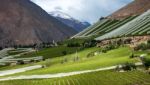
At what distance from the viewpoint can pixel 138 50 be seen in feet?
478

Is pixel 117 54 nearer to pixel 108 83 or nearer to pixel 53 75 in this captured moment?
pixel 53 75

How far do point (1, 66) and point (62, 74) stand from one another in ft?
256

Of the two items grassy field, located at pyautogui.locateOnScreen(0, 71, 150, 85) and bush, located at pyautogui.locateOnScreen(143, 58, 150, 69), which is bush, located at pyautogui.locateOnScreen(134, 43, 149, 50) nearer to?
bush, located at pyautogui.locateOnScreen(143, 58, 150, 69)

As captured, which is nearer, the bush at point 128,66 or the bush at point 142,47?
the bush at point 128,66

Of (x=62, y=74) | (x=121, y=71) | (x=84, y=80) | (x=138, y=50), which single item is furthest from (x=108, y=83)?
(x=138, y=50)

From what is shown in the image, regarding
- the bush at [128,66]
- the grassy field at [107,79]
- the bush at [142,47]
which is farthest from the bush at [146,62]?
the bush at [142,47]

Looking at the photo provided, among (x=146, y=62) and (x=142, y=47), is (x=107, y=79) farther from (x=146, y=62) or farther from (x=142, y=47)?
(x=142, y=47)

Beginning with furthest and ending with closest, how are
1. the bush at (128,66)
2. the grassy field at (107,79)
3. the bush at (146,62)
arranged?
the bush at (146,62) → the bush at (128,66) → the grassy field at (107,79)

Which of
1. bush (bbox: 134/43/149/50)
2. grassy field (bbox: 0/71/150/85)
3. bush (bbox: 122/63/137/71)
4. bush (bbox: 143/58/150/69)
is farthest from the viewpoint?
bush (bbox: 134/43/149/50)

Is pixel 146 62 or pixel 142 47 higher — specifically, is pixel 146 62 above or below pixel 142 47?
below

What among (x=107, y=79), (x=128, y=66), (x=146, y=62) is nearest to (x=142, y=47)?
(x=146, y=62)

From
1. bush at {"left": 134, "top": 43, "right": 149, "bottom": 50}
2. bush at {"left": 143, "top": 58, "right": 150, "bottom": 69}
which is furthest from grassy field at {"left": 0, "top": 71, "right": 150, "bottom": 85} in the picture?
bush at {"left": 134, "top": 43, "right": 149, "bottom": 50}

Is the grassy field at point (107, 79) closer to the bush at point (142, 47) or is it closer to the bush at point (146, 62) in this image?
the bush at point (146, 62)

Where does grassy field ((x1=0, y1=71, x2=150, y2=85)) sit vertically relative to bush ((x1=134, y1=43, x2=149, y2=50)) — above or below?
below
